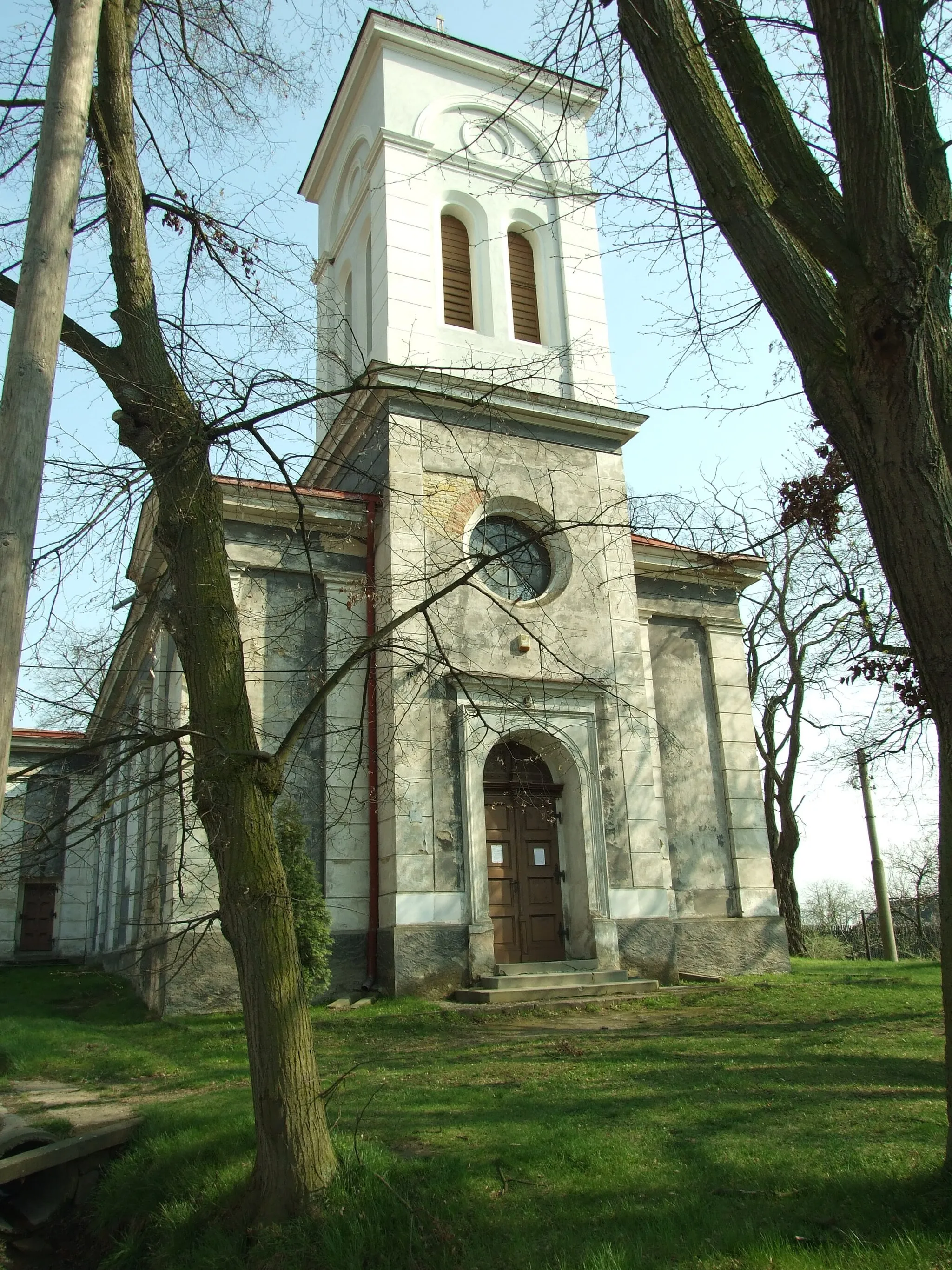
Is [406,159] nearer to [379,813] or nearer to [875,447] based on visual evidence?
[379,813]

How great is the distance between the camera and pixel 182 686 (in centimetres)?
1380

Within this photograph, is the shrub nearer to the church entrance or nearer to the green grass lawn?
the green grass lawn

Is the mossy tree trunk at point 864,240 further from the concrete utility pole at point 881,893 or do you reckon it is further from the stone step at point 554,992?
the concrete utility pole at point 881,893

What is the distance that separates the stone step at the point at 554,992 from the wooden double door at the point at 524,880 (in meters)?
1.35

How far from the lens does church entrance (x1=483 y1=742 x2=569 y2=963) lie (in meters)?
13.9

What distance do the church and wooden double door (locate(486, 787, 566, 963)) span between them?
42 millimetres

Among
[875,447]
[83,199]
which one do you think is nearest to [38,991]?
[83,199]

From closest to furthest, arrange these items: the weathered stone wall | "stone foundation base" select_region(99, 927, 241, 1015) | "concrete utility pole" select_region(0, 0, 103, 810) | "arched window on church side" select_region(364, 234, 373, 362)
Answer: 1. "concrete utility pole" select_region(0, 0, 103, 810)
2. "stone foundation base" select_region(99, 927, 241, 1015)
3. the weathered stone wall
4. "arched window on church side" select_region(364, 234, 373, 362)

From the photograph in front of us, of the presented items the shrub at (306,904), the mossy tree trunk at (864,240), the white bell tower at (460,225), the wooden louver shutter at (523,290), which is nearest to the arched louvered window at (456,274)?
the white bell tower at (460,225)

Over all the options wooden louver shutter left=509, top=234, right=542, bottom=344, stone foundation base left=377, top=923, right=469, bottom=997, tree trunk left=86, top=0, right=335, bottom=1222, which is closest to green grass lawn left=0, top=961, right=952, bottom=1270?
tree trunk left=86, top=0, right=335, bottom=1222

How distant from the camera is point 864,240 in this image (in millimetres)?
4770

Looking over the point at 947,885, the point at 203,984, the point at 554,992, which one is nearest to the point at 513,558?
the point at 554,992

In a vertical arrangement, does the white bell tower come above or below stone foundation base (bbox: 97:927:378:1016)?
above

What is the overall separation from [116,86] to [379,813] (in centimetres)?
917
